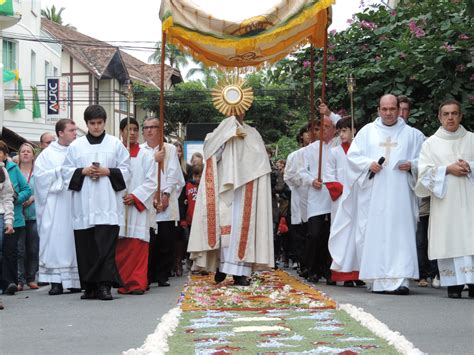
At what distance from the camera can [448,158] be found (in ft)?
37.6

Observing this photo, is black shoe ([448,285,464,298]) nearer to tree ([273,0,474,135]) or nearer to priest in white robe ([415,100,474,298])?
priest in white robe ([415,100,474,298])


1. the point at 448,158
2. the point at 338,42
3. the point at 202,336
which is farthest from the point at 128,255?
the point at 338,42

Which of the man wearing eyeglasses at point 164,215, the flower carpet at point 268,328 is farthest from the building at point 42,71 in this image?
the flower carpet at point 268,328

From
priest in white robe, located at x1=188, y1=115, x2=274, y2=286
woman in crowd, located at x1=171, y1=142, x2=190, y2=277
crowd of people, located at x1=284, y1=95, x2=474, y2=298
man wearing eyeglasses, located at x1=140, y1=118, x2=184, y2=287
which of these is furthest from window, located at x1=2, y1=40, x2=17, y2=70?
priest in white robe, located at x1=188, y1=115, x2=274, y2=286

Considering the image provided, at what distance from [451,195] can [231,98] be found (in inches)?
119

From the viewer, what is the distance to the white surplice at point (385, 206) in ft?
38.5

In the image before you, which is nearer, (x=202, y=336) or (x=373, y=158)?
(x=202, y=336)

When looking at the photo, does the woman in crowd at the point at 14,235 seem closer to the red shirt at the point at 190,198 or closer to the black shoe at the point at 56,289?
the black shoe at the point at 56,289

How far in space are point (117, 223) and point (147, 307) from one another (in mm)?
1557

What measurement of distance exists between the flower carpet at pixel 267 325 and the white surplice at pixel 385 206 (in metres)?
0.84

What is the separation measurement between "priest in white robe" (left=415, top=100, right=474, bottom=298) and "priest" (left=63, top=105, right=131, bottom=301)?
3275 mm

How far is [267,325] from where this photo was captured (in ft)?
26.8

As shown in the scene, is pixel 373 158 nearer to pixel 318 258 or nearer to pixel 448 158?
pixel 448 158

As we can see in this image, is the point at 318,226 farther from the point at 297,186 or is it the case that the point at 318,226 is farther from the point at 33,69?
the point at 33,69
